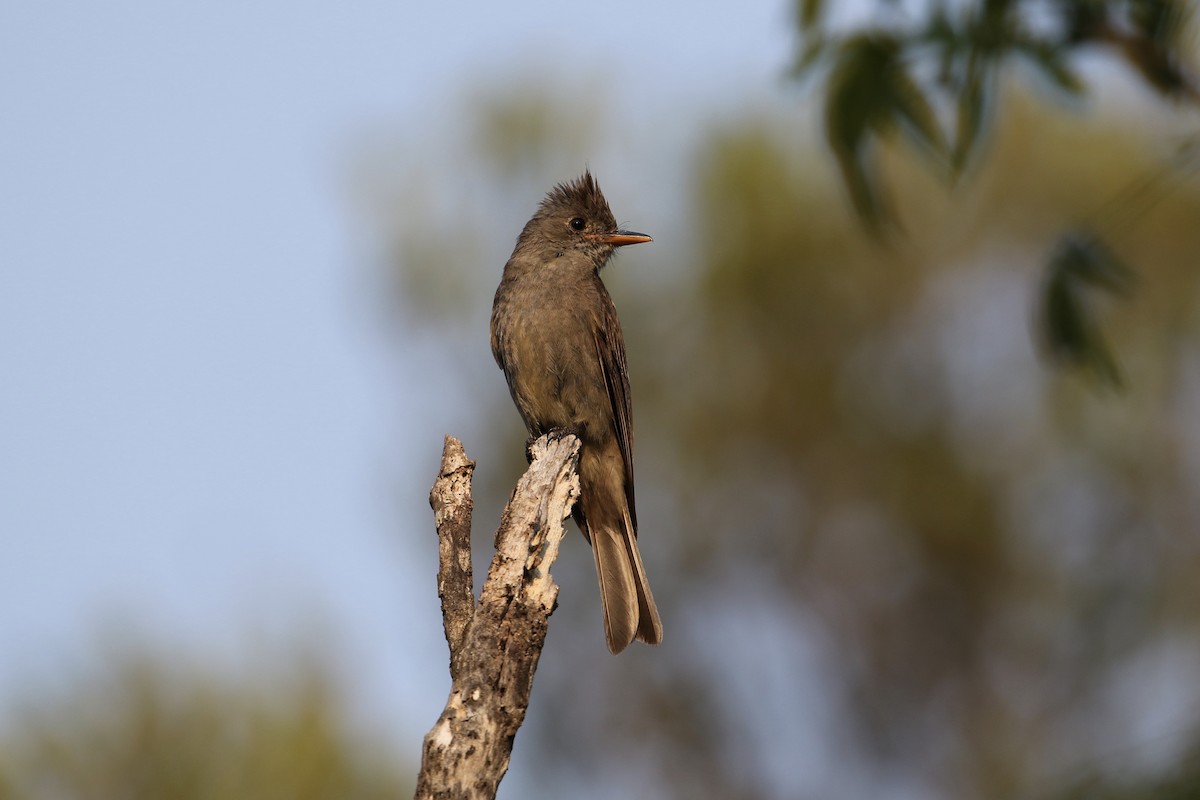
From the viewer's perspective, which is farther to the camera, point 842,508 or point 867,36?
point 842,508

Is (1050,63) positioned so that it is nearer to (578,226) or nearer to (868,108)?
(868,108)

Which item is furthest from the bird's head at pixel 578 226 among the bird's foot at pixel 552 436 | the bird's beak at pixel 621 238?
the bird's foot at pixel 552 436

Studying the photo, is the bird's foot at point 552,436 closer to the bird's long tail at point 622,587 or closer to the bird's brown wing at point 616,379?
the bird's brown wing at point 616,379

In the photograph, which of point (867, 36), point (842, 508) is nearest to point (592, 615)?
point (842, 508)

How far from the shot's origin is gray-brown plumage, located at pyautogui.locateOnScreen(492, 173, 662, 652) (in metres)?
6.42

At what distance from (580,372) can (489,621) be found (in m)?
3.02

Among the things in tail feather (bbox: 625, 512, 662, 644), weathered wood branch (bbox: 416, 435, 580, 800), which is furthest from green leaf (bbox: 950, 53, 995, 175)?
tail feather (bbox: 625, 512, 662, 644)

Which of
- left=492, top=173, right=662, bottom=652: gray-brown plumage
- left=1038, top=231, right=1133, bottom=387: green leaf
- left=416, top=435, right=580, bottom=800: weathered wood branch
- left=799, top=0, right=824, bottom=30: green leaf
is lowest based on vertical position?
left=416, top=435, right=580, bottom=800: weathered wood branch

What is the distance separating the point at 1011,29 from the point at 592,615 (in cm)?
1093

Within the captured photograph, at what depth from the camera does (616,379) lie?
6.68 metres

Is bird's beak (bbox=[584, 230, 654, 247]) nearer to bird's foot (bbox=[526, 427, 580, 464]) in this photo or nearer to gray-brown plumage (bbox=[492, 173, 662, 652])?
gray-brown plumage (bbox=[492, 173, 662, 652])

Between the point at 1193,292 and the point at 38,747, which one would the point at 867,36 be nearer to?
the point at 38,747

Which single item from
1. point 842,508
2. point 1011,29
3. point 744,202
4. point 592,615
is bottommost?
point 1011,29

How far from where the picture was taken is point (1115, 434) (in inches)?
547
